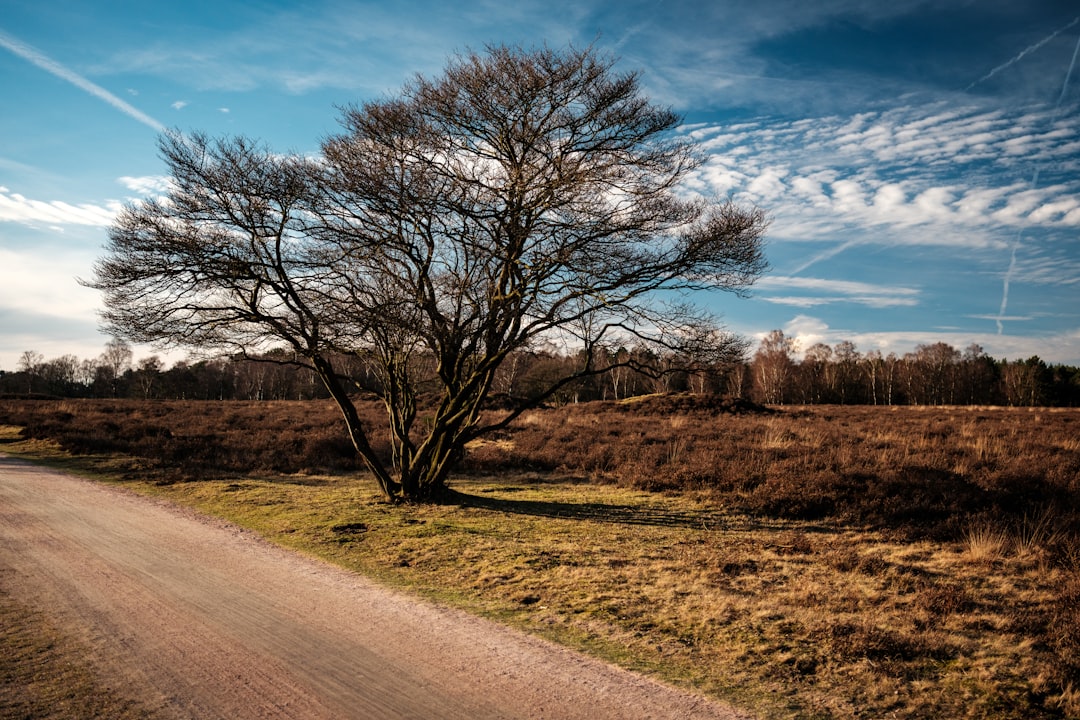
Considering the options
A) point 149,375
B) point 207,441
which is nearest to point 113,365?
point 149,375

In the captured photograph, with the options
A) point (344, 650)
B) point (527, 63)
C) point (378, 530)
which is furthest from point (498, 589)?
point (527, 63)

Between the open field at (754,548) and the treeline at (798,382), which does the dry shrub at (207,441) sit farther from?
the treeline at (798,382)

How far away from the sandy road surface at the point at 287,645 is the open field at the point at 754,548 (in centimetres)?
58

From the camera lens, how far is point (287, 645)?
5.28 m

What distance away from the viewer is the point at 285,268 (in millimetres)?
11719

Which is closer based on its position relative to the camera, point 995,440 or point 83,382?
point 995,440

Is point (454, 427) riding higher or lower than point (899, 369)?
lower

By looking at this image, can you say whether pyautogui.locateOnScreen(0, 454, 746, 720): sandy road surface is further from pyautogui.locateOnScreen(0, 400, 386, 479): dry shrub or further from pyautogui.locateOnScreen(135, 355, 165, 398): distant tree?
pyautogui.locateOnScreen(135, 355, 165, 398): distant tree

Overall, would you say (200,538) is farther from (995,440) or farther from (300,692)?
(995,440)

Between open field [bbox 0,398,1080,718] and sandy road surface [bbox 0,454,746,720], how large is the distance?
0.58 meters

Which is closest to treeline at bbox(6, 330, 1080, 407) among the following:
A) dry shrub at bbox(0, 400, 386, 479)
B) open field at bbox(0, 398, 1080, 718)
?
dry shrub at bbox(0, 400, 386, 479)

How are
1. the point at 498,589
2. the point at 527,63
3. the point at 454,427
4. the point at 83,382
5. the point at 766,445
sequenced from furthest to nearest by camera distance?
the point at 83,382 → the point at 766,445 → the point at 454,427 → the point at 527,63 → the point at 498,589

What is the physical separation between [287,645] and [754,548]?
6.41m

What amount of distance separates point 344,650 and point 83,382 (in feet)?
347
